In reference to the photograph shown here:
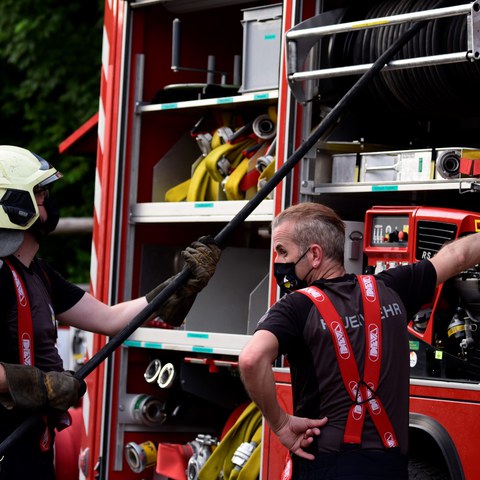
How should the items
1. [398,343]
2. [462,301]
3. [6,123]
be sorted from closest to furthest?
[398,343] < [462,301] < [6,123]

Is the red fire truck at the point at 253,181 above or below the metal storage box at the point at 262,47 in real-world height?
below

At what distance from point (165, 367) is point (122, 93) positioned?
153 centimetres

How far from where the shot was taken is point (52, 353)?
4.48 metres

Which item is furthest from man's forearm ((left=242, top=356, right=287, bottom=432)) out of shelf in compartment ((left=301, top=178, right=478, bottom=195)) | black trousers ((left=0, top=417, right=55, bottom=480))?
shelf in compartment ((left=301, top=178, right=478, bottom=195))

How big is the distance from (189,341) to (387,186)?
1.44 m

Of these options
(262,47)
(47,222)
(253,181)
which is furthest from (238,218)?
(262,47)

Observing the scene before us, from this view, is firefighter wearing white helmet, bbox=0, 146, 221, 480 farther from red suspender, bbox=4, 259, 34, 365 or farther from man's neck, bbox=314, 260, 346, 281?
man's neck, bbox=314, 260, 346, 281

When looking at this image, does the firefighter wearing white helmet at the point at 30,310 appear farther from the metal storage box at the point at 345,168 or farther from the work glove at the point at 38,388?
the metal storage box at the point at 345,168

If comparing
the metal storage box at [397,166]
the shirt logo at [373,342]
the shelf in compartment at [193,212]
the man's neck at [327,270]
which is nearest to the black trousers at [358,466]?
the shirt logo at [373,342]

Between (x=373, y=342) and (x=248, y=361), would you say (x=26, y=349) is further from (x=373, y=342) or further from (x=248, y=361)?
(x=373, y=342)

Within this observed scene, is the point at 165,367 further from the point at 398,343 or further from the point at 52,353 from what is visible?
the point at 398,343

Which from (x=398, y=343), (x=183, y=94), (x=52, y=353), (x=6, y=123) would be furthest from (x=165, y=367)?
(x=6, y=123)

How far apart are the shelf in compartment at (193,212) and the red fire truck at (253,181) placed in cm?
1

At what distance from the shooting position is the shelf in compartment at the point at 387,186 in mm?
4871
